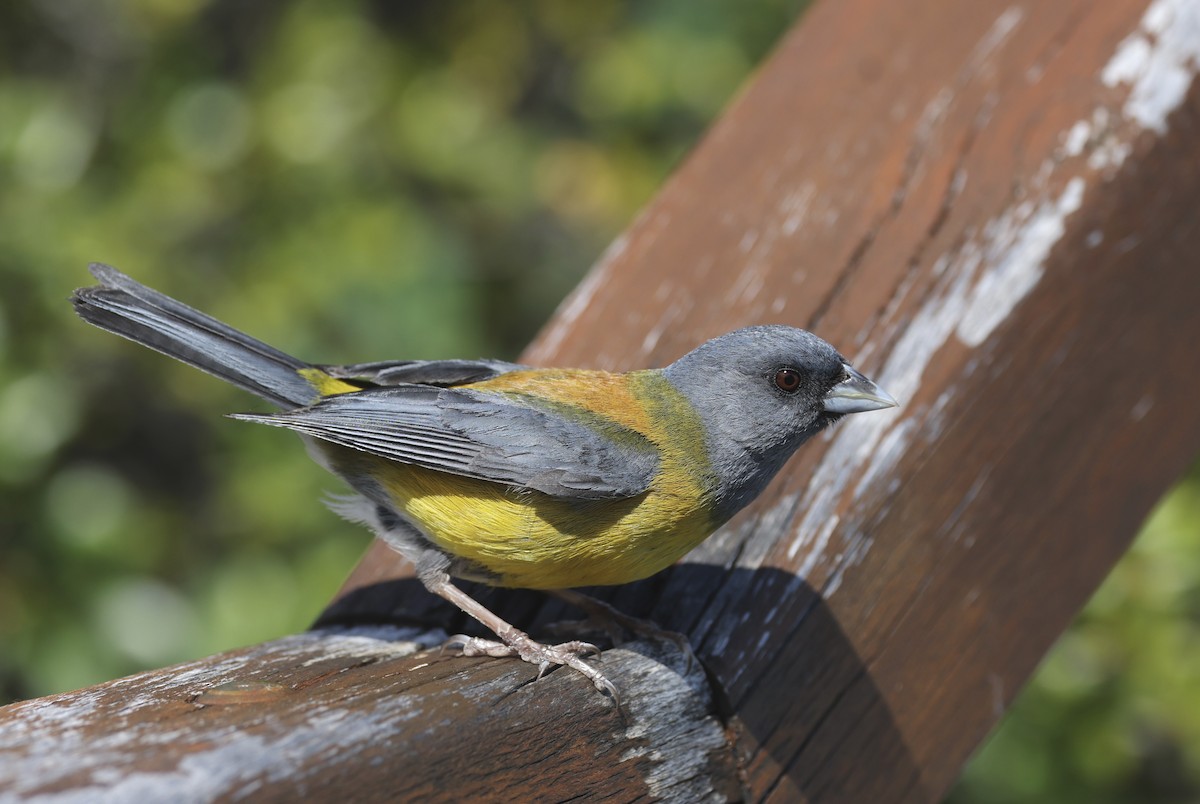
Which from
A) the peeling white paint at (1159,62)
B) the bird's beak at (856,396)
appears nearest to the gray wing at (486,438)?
the bird's beak at (856,396)

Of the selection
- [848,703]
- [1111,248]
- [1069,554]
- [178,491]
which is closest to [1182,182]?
[1111,248]

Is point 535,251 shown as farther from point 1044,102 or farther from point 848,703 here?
point 848,703

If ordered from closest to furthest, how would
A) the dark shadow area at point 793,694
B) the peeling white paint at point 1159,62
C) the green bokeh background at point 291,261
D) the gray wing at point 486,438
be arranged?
1. the dark shadow area at point 793,694
2. the peeling white paint at point 1159,62
3. the gray wing at point 486,438
4. the green bokeh background at point 291,261

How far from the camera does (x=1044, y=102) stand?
2.25 metres

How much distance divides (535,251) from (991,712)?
11.4 ft

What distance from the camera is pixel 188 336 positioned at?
2.50m

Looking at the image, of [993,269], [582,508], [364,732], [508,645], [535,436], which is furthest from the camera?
[535,436]

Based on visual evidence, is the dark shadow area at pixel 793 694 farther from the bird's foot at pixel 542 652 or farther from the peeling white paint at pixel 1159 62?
the peeling white paint at pixel 1159 62

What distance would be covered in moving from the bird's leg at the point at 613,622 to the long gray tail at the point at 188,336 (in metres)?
0.79

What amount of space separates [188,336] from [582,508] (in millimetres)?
927

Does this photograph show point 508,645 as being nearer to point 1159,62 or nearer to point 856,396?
point 856,396

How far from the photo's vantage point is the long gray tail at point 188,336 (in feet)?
7.93

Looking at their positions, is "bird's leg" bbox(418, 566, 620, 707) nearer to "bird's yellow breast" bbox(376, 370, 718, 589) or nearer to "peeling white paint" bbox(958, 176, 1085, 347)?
"bird's yellow breast" bbox(376, 370, 718, 589)

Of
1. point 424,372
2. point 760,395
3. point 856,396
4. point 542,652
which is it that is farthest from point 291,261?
point 542,652
